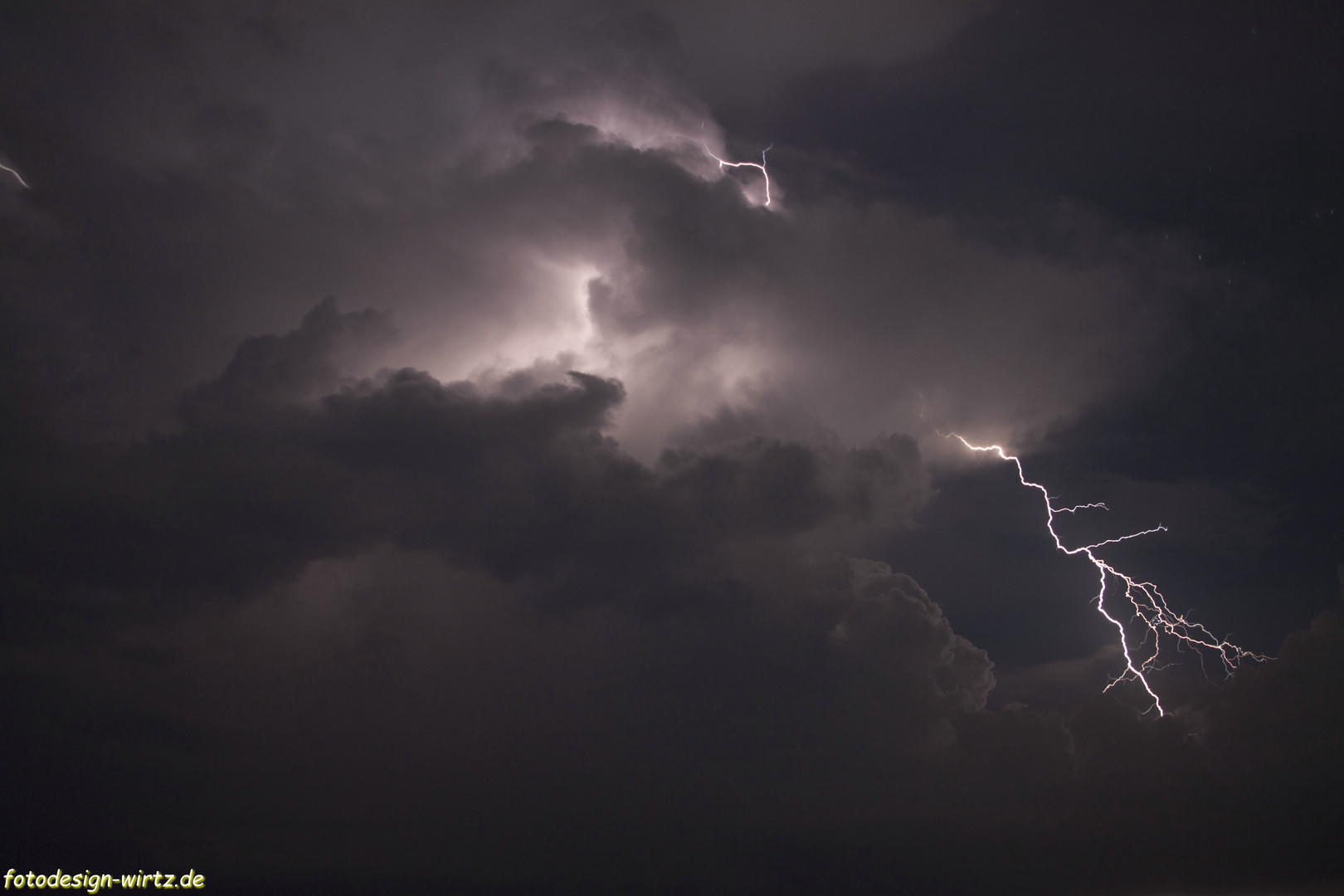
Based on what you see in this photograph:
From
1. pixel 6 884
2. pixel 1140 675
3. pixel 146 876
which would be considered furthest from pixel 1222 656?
pixel 6 884

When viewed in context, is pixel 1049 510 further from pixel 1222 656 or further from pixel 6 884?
pixel 6 884

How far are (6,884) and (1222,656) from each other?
5833 centimetres

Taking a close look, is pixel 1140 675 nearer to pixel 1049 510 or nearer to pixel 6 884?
pixel 1049 510

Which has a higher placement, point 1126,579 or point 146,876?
point 1126,579

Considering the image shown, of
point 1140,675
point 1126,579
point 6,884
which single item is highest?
point 1126,579

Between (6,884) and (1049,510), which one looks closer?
(6,884)

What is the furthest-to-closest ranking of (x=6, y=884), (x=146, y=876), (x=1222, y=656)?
(x=1222, y=656)
(x=146, y=876)
(x=6, y=884)

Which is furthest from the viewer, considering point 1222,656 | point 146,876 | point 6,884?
point 1222,656

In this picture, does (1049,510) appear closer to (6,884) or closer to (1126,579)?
(1126,579)

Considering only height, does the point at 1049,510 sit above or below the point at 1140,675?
above

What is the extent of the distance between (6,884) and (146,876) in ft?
18.5

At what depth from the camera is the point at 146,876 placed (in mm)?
39062

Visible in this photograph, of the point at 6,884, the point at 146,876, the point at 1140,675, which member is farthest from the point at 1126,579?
the point at 6,884

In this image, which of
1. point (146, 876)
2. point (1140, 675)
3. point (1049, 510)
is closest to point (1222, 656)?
point (1140, 675)
